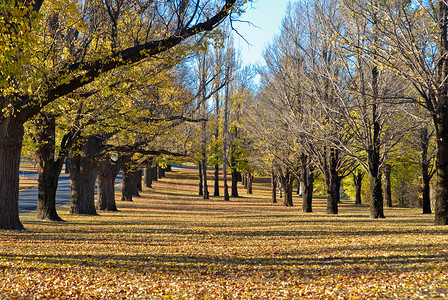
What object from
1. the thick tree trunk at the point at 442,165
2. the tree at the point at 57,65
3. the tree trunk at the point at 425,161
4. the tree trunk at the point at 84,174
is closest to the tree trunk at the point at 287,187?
the tree trunk at the point at 425,161

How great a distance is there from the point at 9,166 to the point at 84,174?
791cm

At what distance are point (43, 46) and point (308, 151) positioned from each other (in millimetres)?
13364

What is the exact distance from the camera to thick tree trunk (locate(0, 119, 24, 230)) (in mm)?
11438

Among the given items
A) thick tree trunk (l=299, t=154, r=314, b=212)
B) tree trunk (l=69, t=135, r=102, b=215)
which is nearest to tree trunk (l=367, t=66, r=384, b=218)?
thick tree trunk (l=299, t=154, r=314, b=212)

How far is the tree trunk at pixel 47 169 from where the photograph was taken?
613 inches

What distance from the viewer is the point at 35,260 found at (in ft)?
26.6

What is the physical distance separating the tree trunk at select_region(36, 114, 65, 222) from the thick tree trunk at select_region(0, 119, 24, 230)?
3.75 metres

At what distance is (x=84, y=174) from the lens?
19453 mm

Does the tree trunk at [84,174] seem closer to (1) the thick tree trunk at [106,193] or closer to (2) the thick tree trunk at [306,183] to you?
(1) the thick tree trunk at [106,193]

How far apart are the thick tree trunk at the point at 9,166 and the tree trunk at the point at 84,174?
7073mm

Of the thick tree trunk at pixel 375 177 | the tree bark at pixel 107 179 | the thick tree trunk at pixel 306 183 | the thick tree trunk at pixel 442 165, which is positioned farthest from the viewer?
the thick tree trunk at pixel 306 183

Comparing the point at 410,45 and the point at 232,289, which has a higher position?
the point at 410,45

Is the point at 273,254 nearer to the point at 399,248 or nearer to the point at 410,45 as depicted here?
the point at 399,248

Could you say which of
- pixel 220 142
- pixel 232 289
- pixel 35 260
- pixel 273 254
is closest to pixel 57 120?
pixel 35 260
